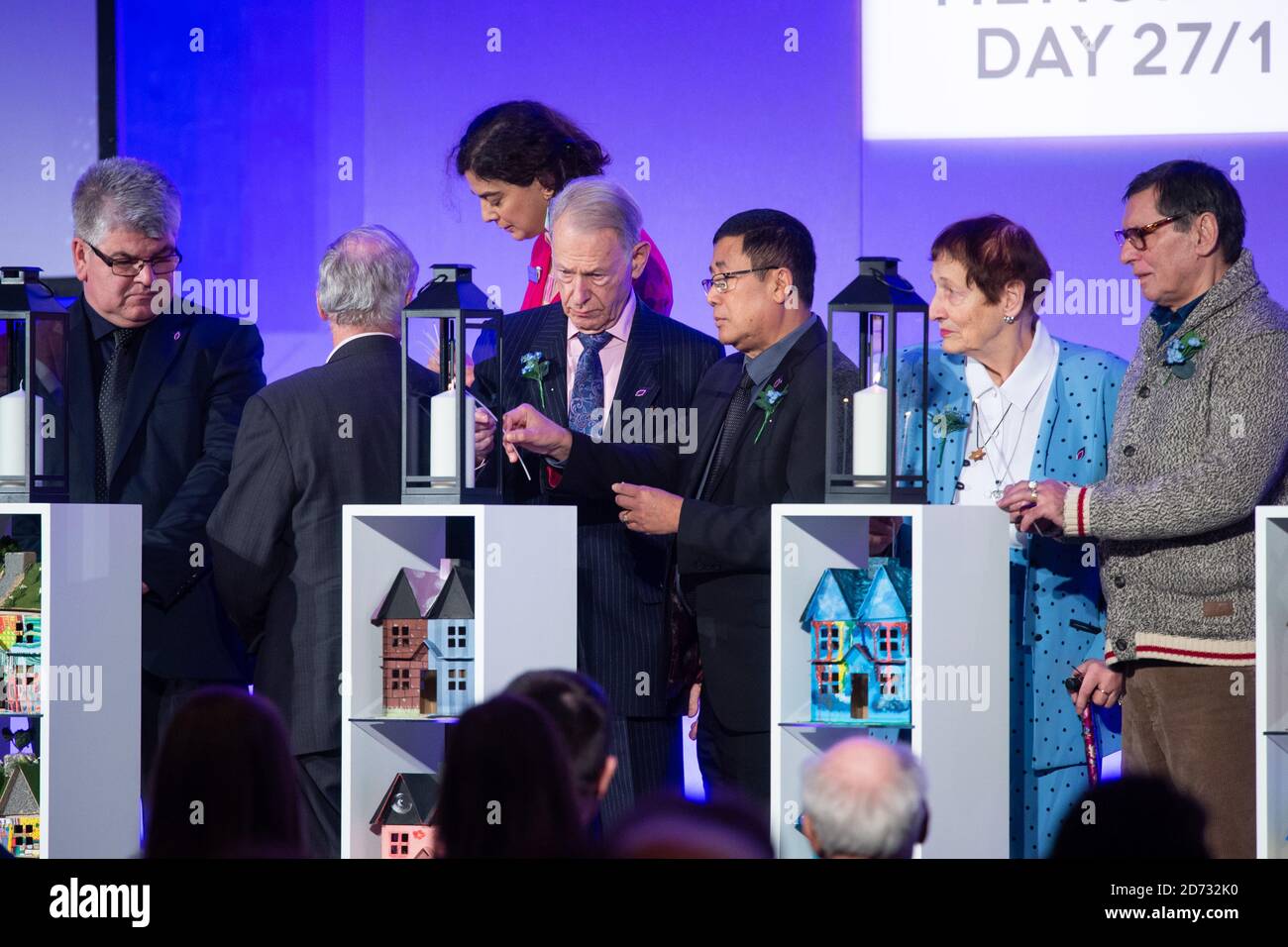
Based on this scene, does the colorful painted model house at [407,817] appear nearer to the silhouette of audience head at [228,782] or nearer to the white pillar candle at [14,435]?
the silhouette of audience head at [228,782]

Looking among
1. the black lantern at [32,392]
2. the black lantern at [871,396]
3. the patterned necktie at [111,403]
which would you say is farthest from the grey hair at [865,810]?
the patterned necktie at [111,403]

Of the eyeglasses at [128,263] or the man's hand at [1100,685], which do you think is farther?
the eyeglasses at [128,263]

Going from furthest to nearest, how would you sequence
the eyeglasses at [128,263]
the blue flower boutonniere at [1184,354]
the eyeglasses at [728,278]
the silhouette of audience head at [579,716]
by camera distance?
the eyeglasses at [128,263], the eyeglasses at [728,278], the blue flower boutonniere at [1184,354], the silhouette of audience head at [579,716]

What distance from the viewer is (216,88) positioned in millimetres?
6234

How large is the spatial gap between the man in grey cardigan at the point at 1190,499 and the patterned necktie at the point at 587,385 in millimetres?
1213

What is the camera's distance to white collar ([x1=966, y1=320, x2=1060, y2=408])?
429cm

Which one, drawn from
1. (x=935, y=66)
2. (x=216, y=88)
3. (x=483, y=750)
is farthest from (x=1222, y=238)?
(x=216, y=88)

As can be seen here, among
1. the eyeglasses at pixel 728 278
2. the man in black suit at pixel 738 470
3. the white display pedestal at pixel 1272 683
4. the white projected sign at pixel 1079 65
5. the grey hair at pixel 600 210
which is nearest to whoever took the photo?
the white display pedestal at pixel 1272 683

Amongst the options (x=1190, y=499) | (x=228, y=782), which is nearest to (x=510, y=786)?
(x=228, y=782)

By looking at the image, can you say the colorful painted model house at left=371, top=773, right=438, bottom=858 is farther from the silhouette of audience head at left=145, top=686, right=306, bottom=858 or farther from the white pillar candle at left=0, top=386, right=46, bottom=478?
the white pillar candle at left=0, top=386, right=46, bottom=478

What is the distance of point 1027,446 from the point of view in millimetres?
4273

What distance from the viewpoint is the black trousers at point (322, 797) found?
4262 mm

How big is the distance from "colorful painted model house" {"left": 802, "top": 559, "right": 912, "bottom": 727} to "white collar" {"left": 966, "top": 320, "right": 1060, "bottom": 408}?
671 millimetres
